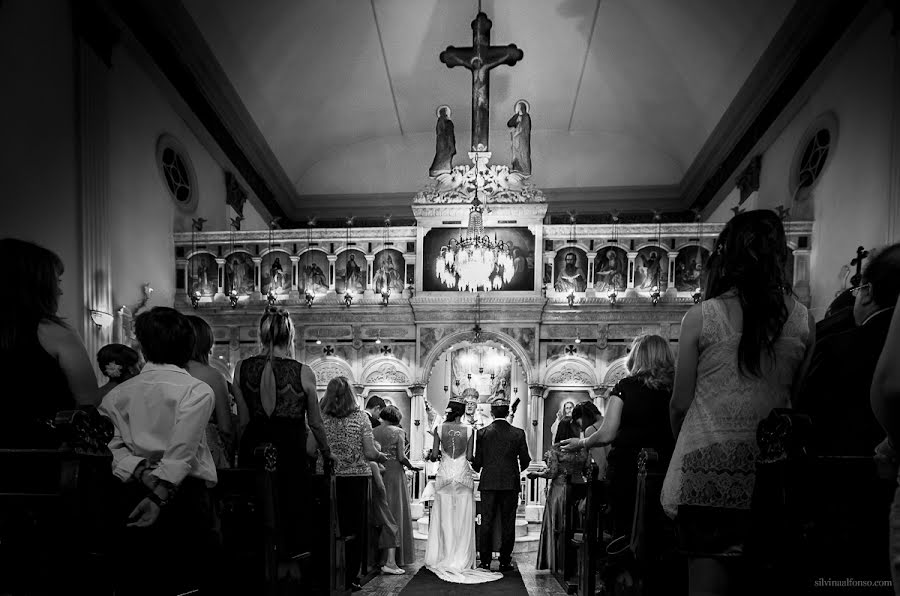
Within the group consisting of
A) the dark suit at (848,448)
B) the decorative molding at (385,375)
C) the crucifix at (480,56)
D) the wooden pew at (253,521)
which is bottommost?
the decorative molding at (385,375)

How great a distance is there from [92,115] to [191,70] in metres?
3.09

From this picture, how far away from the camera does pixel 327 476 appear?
5.36 meters

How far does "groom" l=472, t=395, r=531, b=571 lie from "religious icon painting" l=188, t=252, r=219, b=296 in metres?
6.88

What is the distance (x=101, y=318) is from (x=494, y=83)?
31.4ft

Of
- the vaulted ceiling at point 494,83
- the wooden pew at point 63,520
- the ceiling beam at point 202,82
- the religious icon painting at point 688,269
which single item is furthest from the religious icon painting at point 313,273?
the wooden pew at point 63,520

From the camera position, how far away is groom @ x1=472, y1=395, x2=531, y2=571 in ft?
27.7

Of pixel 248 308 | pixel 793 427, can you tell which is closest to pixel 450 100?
pixel 248 308

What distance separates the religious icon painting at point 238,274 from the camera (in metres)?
13.4

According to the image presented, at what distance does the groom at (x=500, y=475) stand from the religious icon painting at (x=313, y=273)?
5.79 metres

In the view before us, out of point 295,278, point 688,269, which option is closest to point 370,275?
point 295,278

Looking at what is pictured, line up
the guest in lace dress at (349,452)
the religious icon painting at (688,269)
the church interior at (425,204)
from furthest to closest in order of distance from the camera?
the religious icon painting at (688,269) → the guest in lace dress at (349,452) → the church interior at (425,204)

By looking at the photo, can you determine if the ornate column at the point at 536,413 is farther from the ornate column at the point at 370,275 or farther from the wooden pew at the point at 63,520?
the wooden pew at the point at 63,520

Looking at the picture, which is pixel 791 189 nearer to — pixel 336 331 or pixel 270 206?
pixel 336 331

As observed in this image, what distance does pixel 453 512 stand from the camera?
334 inches
